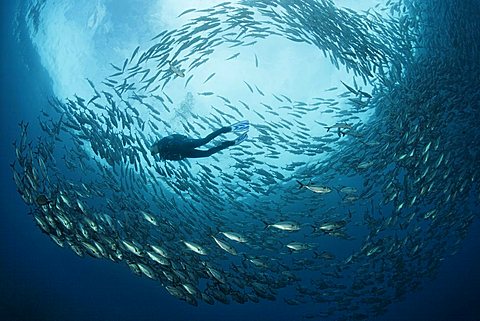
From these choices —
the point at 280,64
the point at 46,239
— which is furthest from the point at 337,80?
the point at 46,239

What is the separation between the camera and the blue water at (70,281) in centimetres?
1828

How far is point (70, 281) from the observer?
4147 cm

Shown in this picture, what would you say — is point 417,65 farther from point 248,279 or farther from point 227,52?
point 248,279

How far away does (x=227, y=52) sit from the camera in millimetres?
15734

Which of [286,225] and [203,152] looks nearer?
[286,225]

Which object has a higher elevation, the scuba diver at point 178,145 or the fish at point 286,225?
the scuba diver at point 178,145

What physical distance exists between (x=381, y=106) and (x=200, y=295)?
10.4 meters

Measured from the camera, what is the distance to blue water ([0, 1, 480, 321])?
1828 centimetres

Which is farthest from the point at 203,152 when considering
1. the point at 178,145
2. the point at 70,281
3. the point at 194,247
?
the point at 70,281

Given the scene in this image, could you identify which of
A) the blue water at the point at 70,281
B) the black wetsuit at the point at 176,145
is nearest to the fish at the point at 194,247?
the black wetsuit at the point at 176,145

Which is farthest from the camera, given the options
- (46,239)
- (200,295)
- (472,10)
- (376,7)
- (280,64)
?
(46,239)

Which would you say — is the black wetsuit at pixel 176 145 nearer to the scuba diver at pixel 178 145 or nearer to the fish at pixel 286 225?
the scuba diver at pixel 178 145

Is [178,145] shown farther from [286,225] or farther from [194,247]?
[286,225]

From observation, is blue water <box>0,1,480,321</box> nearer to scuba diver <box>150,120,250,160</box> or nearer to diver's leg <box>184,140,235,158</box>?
scuba diver <box>150,120,250,160</box>
